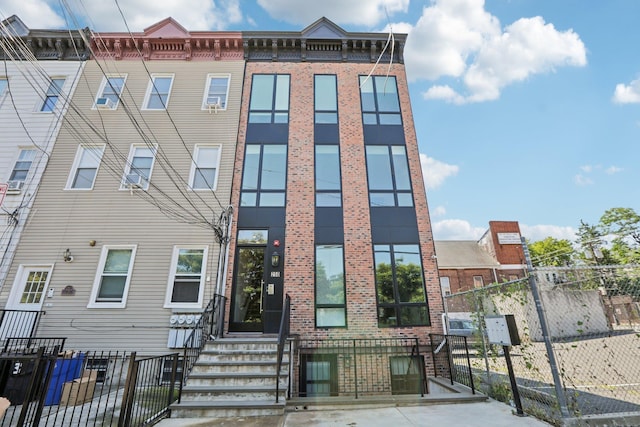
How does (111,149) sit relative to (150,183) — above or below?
above

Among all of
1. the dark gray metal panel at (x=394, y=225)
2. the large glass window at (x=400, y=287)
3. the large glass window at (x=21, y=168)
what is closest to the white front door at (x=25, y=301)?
the large glass window at (x=21, y=168)

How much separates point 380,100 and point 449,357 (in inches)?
342

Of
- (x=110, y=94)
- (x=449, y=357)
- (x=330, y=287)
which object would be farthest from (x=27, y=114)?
(x=449, y=357)

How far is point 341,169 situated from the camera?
9.84m

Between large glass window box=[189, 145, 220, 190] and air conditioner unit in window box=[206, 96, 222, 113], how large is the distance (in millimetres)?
1533

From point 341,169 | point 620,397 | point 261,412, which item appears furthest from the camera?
point 341,169

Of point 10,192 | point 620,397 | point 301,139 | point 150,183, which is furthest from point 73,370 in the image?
point 620,397

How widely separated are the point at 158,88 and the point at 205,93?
181cm

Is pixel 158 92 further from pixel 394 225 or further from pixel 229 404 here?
pixel 229 404

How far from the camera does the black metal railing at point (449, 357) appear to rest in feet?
22.8

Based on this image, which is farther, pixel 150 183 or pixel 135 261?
pixel 150 183

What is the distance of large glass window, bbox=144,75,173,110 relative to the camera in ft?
35.1

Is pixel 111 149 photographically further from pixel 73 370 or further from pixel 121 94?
pixel 73 370

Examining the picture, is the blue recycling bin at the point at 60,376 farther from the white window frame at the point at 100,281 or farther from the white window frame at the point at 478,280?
the white window frame at the point at 478,280
